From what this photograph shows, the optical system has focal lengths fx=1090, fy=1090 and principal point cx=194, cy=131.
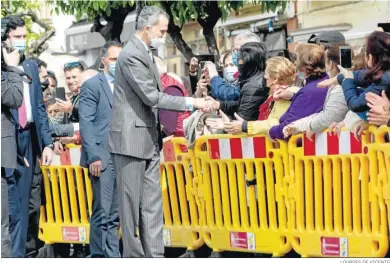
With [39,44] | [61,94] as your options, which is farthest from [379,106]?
[39,44]

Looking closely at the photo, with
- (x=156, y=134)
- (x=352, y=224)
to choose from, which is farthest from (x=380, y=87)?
(x=156, y=134)

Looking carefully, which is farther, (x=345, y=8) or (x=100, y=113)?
(x=345, y=8)

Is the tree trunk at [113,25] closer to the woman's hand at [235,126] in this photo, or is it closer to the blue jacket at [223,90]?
the blue jacket at [223,90]

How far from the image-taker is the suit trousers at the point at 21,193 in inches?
371

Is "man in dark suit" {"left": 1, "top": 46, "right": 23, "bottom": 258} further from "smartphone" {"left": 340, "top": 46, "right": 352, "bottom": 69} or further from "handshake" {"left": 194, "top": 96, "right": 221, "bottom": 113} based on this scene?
"smartphone" {"left": 340, "top": 46, "right": 352, "bottom": 69}

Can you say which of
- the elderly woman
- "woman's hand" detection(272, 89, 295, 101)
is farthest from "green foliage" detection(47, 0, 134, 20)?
the elderly woman

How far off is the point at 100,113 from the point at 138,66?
157cm

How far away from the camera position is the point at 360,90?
8.18m

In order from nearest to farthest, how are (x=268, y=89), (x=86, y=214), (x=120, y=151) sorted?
(x=120, y=151), (x=268, y=89), (x=86, y=214)

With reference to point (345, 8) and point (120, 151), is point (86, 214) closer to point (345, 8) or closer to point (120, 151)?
point (120, 151)

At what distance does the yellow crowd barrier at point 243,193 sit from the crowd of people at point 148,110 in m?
0.18

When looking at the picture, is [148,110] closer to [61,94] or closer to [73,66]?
[73,66]

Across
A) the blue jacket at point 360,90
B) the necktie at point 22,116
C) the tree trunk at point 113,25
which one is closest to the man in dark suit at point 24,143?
the necktie at point 22,116

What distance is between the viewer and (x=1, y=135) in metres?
8.71
